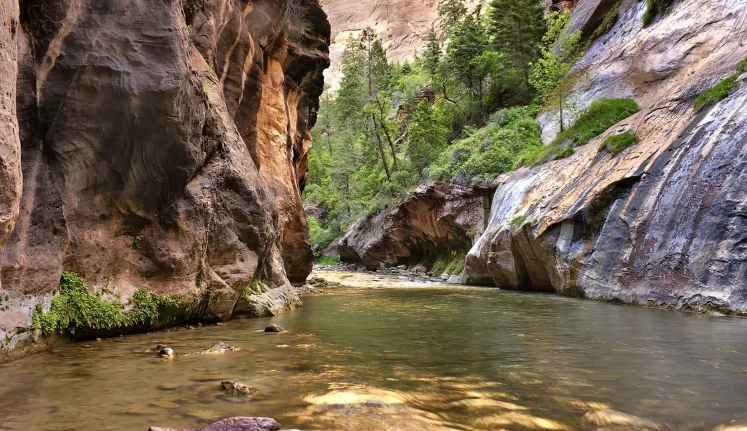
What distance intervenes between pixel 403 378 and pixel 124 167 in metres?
5.75

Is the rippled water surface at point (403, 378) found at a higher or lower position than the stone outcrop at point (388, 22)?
lower

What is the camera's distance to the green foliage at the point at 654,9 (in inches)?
796

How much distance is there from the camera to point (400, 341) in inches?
286

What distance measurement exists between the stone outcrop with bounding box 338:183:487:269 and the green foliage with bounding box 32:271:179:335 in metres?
20.1

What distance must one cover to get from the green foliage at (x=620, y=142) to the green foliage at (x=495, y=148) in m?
8.17

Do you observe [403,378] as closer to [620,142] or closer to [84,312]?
[84,312]

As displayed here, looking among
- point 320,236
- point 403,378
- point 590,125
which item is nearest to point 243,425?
point 403,378

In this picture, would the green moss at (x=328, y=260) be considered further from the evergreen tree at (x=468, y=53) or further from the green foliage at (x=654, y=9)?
the green foliage at (x=654, y=9)

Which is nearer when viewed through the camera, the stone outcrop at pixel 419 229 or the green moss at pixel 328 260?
the stone outcrop at pixel 419 229

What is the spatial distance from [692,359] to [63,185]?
8684mm

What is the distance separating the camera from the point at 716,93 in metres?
12.2

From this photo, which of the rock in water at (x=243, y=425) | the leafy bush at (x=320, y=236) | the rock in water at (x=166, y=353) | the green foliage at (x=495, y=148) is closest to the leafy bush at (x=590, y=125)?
the green foliage at (x=495, y=148)

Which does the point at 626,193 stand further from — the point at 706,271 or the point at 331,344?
the point at 331,344

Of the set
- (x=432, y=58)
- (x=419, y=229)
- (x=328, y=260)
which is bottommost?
(x=328, y=260)
